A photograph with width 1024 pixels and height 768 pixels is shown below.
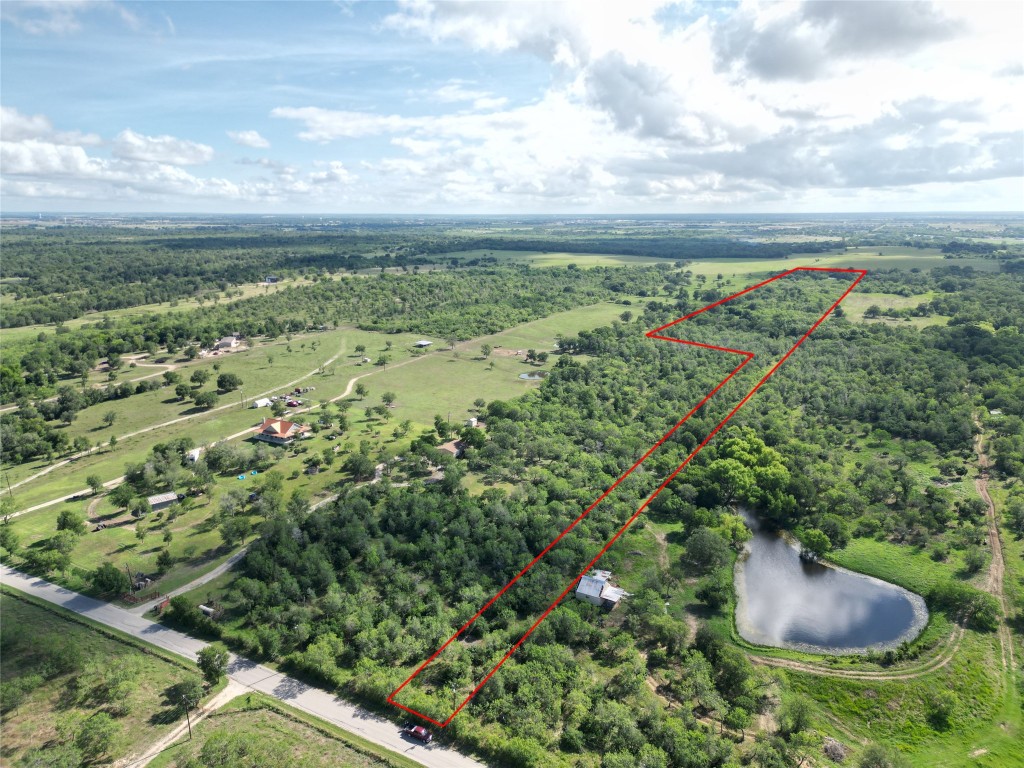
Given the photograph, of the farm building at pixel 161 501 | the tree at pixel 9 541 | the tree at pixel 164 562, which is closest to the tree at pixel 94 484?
the farm building at pixel 161 501

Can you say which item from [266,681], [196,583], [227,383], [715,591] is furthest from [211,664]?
[227,383]

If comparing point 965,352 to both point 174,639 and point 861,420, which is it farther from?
point 174,639

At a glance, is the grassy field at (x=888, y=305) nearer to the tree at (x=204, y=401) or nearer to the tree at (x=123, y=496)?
the tree at (x=204, y=401)

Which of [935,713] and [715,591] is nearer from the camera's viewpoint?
[935,713]

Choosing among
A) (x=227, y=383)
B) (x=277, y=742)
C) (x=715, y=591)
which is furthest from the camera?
(x=227, y=383)

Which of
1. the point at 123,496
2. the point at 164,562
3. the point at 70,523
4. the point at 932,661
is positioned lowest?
the point at 932,661

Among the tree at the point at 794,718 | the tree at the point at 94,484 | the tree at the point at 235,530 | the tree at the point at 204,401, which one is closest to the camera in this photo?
the tree at the point at 794,718

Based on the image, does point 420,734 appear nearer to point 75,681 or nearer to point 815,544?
point 75,681
